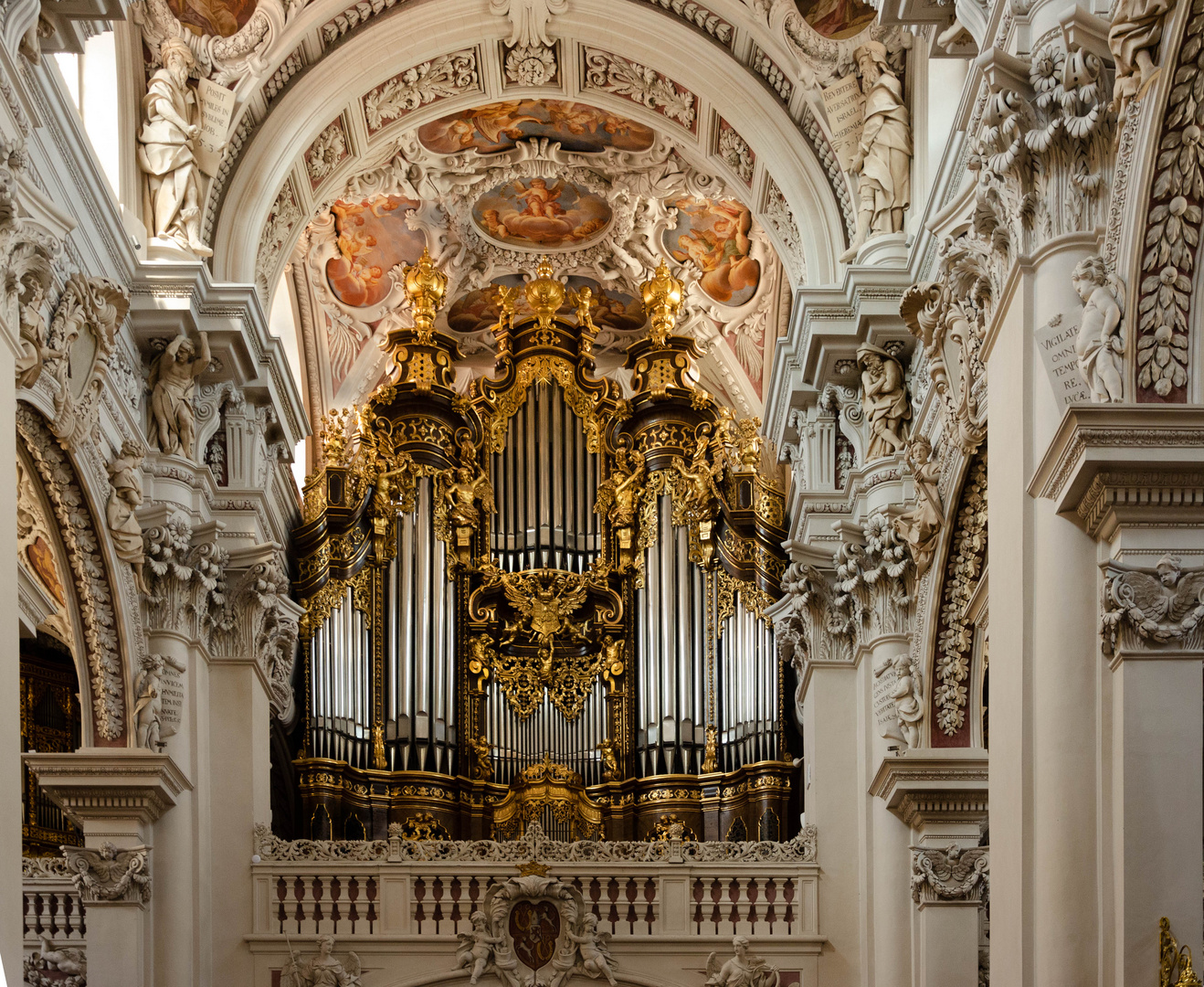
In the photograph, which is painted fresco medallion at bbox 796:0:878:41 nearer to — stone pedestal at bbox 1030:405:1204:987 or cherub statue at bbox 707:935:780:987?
cherub statue at bbox 707:935:780:987

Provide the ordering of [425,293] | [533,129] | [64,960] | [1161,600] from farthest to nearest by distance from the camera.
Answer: [425,293] < [533,129] < [64,960] < [1161,600]

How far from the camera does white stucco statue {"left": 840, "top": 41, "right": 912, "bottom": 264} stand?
16906mm

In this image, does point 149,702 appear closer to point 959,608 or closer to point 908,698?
point 908,698

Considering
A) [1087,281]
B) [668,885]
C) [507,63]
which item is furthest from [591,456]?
[1087,281]

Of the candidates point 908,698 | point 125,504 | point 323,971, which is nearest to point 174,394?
point 125,504

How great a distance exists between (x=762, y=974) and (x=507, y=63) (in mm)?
8572

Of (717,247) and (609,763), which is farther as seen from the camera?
(717,247)

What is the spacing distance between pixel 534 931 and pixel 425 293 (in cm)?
766

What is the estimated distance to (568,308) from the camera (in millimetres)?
23562

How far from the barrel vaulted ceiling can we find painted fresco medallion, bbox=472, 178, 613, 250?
27 millimetres

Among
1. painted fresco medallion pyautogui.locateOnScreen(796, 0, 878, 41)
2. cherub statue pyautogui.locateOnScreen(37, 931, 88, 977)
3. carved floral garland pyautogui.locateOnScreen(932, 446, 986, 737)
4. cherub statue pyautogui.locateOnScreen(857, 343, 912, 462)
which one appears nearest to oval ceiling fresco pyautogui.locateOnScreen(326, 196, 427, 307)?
painted fresco medallion pyautogui.locateOnScreen(796, 0, 878, 41)

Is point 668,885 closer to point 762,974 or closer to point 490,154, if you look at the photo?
point 762,974

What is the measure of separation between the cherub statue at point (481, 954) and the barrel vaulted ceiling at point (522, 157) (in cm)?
581

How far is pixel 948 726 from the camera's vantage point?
15.6 meters
